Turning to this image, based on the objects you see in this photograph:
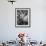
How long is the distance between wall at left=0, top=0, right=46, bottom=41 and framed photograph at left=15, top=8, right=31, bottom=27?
0.39 feet

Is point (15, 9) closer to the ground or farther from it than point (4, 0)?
closer to the ground

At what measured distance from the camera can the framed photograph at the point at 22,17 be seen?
5.38m

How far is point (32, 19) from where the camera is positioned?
538cm

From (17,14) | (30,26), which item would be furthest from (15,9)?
(30,26)

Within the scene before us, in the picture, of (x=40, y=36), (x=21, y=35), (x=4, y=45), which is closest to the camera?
(x=21, y=35)

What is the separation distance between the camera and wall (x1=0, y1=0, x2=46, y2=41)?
5367 mm

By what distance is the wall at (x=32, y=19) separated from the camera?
5.37 metres

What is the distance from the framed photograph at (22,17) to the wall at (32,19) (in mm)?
119

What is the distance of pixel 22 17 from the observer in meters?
5.40

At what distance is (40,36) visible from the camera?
537 centimetres

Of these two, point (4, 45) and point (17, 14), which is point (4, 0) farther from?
point (4, 45)

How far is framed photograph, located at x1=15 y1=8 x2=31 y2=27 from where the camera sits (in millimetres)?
5375

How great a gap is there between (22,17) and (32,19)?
15.9 inches

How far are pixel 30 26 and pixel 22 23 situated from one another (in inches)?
13.4
